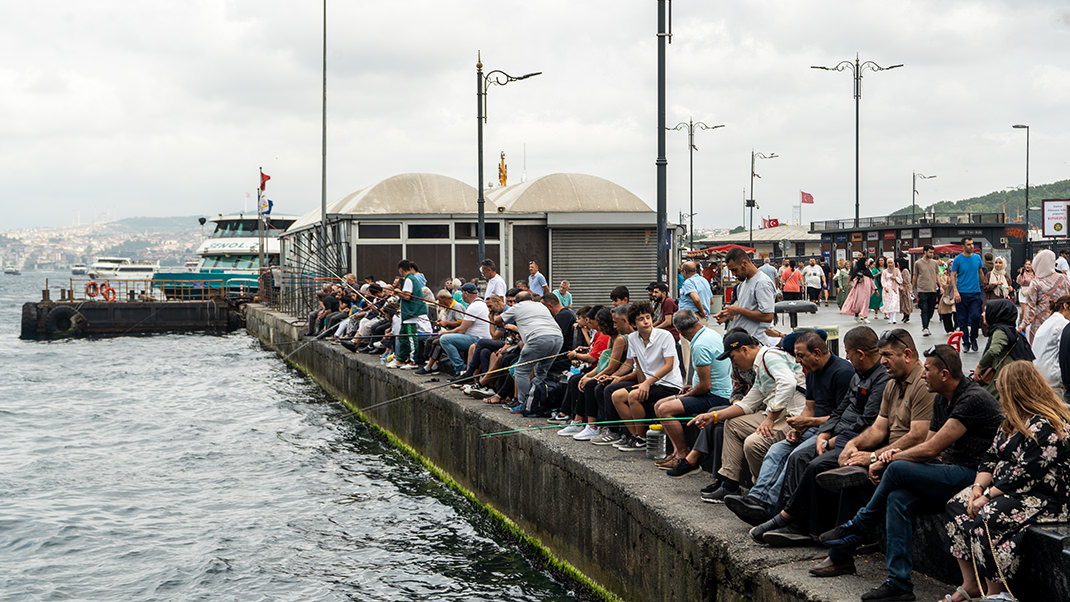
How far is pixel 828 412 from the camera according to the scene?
6566 millimetres

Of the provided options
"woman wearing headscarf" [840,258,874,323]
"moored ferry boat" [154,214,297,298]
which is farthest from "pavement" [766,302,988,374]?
"moored ferry boat" [154,214,297,298]

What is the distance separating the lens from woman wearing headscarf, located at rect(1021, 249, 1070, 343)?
11359 mm

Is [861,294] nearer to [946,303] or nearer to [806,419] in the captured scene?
[946,303]

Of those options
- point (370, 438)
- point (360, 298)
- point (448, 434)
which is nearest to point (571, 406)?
point (448, 434)

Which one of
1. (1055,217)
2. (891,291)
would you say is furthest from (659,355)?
(1055,217)

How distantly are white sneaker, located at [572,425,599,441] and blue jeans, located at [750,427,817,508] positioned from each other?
3004mm

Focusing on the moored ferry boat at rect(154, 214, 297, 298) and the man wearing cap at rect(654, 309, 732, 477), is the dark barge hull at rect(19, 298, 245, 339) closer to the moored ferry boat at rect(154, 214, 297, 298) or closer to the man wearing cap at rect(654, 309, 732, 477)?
the moored ferry boat at rect(154, 214, 297, 298)

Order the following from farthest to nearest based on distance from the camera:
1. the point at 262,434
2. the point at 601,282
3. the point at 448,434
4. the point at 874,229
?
the point at 874,229, the point at 601,282, the point at 262,434, the point at 448,434

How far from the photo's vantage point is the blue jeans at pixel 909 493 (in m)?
5.08

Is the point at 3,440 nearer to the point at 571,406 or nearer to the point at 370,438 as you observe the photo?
the point at 370,438

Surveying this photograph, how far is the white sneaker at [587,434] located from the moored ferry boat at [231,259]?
3837 centimetres

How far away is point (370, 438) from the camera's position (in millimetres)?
17031

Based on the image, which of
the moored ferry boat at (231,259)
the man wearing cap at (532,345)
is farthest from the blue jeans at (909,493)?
the moored ferry boat at (231,259)

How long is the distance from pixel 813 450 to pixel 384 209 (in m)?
21.7
